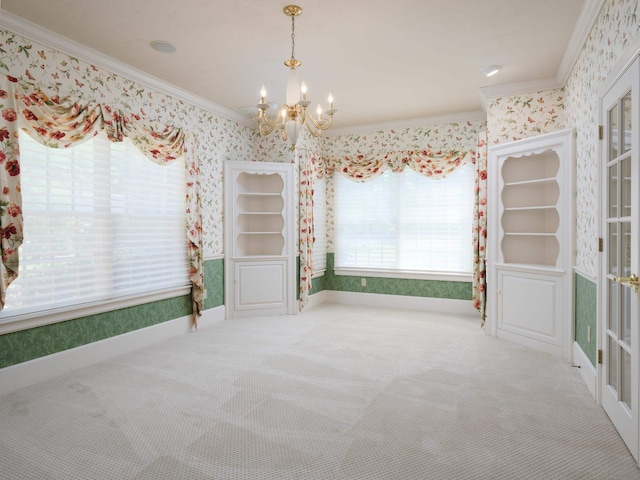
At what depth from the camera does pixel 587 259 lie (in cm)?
312

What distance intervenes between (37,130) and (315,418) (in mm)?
2949

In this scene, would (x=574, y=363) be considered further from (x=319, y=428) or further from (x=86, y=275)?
(x=86, y=275)

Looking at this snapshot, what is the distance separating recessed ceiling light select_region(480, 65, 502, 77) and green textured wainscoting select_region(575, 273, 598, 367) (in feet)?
6.81

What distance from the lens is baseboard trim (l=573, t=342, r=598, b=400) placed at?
2.78 metres

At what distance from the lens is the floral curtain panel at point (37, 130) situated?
9.12ft

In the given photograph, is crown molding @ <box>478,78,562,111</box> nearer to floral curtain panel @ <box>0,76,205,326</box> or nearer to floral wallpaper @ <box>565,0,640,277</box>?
floral wallpaper @ <box>565,0,640,277</box>

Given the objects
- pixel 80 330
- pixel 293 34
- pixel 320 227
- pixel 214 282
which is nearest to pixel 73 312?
pixel 80 330

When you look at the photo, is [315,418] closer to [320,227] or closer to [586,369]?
[586,369]

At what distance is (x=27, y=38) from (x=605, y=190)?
4287 mm

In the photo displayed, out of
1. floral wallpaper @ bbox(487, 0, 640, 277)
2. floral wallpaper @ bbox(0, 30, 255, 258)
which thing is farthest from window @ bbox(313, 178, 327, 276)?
floral wallpaper @ bbox(487, 0, 640, 277)

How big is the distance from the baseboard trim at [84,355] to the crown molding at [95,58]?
250 centimetres

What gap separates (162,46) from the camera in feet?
10.8

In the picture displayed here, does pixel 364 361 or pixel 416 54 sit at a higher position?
pixel 416 54

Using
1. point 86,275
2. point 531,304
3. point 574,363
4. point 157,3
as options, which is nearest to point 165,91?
point 157,3
